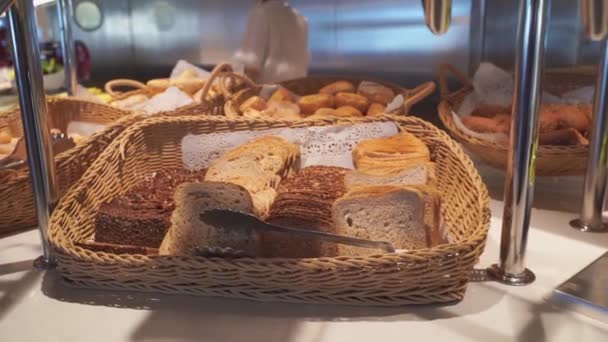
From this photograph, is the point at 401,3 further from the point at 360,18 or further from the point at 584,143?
the point at 584,143

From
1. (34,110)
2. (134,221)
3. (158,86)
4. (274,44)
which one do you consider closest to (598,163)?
(134,221)

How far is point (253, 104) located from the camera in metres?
1.38

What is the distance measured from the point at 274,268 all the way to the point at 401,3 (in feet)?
4.29

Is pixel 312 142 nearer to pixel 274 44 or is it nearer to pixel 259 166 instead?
pixel 259 166

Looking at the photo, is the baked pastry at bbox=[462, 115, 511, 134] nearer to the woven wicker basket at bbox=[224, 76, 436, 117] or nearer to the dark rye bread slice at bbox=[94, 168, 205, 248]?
the woven wicker basket at bbox=[224, 76, 436, 117]

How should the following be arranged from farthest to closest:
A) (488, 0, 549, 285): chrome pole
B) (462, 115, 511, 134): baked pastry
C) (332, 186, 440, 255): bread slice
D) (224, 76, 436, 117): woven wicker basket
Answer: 1. (224, 76, 436, 117): woven wicker basket
2. (462, 115, 511, 134): baked pastry
3. (332, 186, 440, 255): bread slice
4. (488, 0, 549, 285): chrome pole

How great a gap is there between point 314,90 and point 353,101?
25cm

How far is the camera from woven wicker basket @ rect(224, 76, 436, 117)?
126 centimetres

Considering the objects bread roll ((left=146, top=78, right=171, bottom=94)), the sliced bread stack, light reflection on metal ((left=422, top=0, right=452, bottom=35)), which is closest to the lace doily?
the sliced bread stack

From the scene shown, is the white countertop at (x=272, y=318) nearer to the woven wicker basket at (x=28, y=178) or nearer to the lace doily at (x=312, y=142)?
the woven wicker basket at (x=28, y=178)

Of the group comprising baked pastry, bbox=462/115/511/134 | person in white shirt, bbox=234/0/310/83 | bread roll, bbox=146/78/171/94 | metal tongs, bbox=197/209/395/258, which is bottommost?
metal tongs, bbox=197/209/395/258

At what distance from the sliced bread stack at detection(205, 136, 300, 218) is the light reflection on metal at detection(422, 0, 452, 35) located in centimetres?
39

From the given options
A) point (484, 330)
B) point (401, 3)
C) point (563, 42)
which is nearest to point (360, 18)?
point (401, 3)

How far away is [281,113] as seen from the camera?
1343mm
